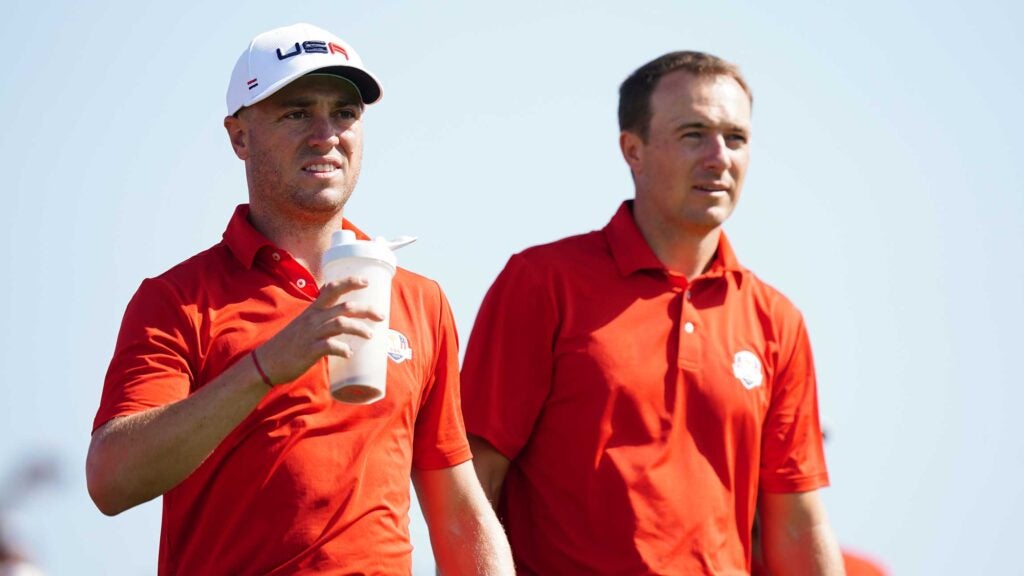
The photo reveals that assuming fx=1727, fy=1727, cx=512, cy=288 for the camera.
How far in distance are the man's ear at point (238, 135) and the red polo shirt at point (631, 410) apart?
1350 mm

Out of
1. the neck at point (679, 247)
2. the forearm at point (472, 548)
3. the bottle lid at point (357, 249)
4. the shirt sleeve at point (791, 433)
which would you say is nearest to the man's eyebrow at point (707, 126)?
the neck at point (679, 247)

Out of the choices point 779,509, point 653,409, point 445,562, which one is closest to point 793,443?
point 779,509

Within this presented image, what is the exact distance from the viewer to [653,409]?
660cm

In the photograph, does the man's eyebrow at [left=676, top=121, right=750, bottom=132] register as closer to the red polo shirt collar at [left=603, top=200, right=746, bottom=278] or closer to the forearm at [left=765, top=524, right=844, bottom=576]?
the red polo shirt collar at [left=603, top=200, right=746, bottom=278]

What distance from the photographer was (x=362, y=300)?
4918mm

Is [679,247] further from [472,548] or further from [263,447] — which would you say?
[263,447]

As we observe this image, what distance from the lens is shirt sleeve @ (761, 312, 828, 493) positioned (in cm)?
696

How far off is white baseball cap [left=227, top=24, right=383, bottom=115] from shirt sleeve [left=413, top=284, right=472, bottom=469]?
2.85 feet

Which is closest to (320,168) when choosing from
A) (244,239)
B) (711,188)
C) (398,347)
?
(244,239)

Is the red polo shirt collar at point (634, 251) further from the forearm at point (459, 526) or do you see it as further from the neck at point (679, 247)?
the forearm at point (459, 526)

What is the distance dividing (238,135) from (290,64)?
378 millimetres

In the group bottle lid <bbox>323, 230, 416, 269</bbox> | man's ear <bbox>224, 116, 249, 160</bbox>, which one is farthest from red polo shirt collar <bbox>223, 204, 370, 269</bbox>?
bottle lid <bbox>323, 230, 416, 269</bbox>

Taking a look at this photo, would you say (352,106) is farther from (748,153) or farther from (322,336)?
(748,153)

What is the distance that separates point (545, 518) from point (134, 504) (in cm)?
198
